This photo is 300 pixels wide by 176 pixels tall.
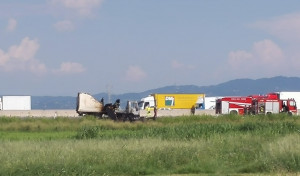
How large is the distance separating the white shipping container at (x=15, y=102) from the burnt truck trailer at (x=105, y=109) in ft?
119

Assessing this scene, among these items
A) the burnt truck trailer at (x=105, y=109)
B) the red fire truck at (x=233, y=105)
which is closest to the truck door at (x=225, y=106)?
the red fire truck at (x=233, y=105)

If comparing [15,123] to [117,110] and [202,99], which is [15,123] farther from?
[202,99]

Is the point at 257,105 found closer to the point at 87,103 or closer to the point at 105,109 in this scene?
the point at 105,109

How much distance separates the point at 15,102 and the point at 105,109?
40264mm

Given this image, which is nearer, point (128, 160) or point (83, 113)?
point (128, 160)

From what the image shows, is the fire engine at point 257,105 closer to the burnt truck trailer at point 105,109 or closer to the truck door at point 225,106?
the truck door at point 225,106

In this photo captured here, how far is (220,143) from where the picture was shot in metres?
24.1

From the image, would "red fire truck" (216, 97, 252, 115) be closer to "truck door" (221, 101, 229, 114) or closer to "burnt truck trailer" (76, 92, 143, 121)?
"truck door" (221, 101, 229, 114)

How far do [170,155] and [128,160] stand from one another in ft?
5.06

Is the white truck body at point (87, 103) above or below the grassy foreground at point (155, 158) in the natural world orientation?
above

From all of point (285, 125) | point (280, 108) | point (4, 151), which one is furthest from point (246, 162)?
point (280, 108)

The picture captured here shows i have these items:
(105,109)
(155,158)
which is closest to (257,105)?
(105,109)

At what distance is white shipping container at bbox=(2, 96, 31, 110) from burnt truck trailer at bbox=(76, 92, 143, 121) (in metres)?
36.2

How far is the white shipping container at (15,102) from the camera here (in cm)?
9606
